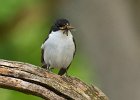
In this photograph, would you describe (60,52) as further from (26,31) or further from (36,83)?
(26,31)

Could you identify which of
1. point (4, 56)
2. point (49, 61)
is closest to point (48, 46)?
point (49, 61)

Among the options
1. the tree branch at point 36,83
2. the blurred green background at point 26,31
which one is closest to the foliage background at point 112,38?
the tree branch at point 36,83

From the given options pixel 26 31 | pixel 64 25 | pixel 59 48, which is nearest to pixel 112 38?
pixel 64 25

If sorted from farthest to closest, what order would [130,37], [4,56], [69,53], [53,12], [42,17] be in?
[4,56]
[42,17]
[53,12]
[69,53]
[130,37]

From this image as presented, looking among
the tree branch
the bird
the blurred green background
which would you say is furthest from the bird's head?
the tree branch

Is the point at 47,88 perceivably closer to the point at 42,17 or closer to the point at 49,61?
the point at 49,61

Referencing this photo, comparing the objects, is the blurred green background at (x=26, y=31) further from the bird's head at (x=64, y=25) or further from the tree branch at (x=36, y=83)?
the tree branch at (x=36, y=83)

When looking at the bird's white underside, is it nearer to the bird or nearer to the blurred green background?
the bird
